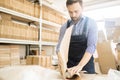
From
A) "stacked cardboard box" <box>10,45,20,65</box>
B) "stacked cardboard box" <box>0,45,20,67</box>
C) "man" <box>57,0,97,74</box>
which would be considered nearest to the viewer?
"man" <box>57,0,97,74</box>

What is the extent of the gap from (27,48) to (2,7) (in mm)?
1116

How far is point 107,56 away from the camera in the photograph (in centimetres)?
229

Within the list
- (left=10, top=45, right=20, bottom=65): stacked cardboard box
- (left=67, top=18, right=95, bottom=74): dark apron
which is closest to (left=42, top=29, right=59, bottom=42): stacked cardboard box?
(left=10, top=45, right=20, bottom=65): stacked cardboard box

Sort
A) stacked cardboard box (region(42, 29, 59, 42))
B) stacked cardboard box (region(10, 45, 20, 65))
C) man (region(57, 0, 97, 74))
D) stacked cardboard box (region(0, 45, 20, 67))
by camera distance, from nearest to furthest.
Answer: man (region(57, 0, 97, 74)) → stacked cardboard box (region(0, 45, 20, 67)) → stacked cardboard box (region(10, 45, 20, 65)) → stacked cardboard box (region(42, 29, 59, 42))

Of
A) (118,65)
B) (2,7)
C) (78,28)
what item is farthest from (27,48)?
(78,28)

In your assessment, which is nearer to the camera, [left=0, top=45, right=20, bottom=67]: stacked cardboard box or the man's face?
the man's face

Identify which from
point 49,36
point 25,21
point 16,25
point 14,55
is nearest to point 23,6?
point 16,25

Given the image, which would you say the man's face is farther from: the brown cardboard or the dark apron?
the brown cardboard

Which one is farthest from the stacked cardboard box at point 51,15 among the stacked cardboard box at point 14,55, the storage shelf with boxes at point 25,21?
the stacked cardboard box at point 14,55

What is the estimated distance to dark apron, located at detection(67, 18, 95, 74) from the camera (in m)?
1.26

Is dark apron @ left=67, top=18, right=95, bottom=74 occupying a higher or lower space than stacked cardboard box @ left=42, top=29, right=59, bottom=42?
lower

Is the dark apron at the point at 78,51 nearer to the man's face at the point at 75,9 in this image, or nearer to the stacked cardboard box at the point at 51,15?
the man's face at the point at 75,9

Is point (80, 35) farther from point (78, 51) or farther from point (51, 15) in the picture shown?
point (51, 15)

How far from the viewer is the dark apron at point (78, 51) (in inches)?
49.8
